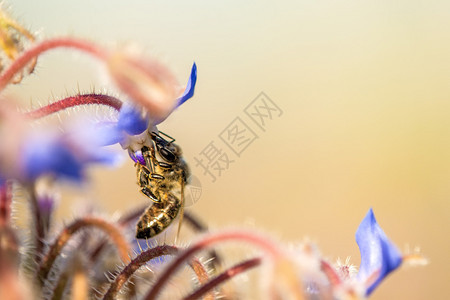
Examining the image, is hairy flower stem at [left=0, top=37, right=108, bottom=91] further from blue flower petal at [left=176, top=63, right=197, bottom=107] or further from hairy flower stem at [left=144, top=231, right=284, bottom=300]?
hairy flower stem at [left=144, top=231, right=284, bottom=300]

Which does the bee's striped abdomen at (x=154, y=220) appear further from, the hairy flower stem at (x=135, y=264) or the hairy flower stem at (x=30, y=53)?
the hairy flower stem at (x=30, y=53)

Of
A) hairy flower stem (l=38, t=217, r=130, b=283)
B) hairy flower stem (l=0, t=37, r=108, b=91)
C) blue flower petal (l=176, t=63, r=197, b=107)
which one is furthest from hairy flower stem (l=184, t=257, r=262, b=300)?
hairy flower stem (l=0, t=37, r=108, b=91)

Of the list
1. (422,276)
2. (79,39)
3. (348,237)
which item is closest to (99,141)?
(79,39)

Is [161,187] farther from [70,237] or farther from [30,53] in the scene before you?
[30,53]

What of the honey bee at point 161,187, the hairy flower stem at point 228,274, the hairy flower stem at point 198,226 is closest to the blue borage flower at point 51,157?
the hairy flower stem at point 228,274

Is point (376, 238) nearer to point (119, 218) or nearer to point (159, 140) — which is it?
point (159, 140)

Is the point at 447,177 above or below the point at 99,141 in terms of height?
above

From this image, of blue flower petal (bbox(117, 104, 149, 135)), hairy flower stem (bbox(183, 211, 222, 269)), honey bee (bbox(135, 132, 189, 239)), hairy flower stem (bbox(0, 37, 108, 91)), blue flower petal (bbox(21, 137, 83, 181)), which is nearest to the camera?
blue flower petal (bbox(21, 137, 83, 181))

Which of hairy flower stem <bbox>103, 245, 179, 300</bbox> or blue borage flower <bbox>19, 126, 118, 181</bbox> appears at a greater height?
blue borage flower <bbox>19, 126, 118, 181</bbox>
